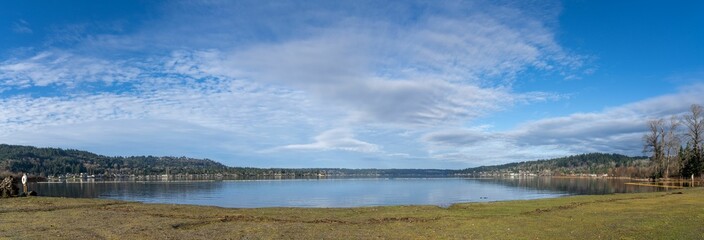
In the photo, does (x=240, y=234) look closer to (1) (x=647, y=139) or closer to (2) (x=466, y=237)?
(2) (x=466, y=237)

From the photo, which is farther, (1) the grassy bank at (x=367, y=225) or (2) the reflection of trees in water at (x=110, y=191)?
(2) the reflection of trees in water at (x=110, y=191)

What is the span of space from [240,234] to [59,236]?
902cm

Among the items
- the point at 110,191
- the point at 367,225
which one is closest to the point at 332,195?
the point at 110,191

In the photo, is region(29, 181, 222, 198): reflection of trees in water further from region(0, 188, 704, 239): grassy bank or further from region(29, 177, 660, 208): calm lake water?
region(0, 188, 704, 239): grassy bank

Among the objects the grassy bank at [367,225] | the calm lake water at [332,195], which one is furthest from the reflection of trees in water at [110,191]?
the grassy bank at [367,225]

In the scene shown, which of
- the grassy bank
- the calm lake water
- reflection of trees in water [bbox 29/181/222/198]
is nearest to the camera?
the grassy bank

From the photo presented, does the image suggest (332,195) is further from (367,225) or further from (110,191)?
(367,225)

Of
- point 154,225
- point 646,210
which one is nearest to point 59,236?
point 154,225

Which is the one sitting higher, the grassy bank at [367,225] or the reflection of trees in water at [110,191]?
the grassy bank at [367,225]

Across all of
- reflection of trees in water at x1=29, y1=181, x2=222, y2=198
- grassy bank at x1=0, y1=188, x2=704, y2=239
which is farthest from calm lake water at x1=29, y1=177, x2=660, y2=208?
grassy bank at x1=0, y1=188, x2=704, y2=239

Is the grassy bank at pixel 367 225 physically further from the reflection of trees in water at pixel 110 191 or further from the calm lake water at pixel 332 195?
the reflection of trees in water at pixel 110 191

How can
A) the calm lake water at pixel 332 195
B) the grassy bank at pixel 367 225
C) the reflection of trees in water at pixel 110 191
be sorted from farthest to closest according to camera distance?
the reflection of trees in water at pixel 110 191, the calm lake water at pixel 332 195, the grassy bank at pixel 367 225

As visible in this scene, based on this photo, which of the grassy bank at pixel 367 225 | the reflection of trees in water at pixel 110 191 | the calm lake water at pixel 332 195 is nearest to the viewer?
the grassy bank at pixel 367 225

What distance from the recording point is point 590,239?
22.3m
